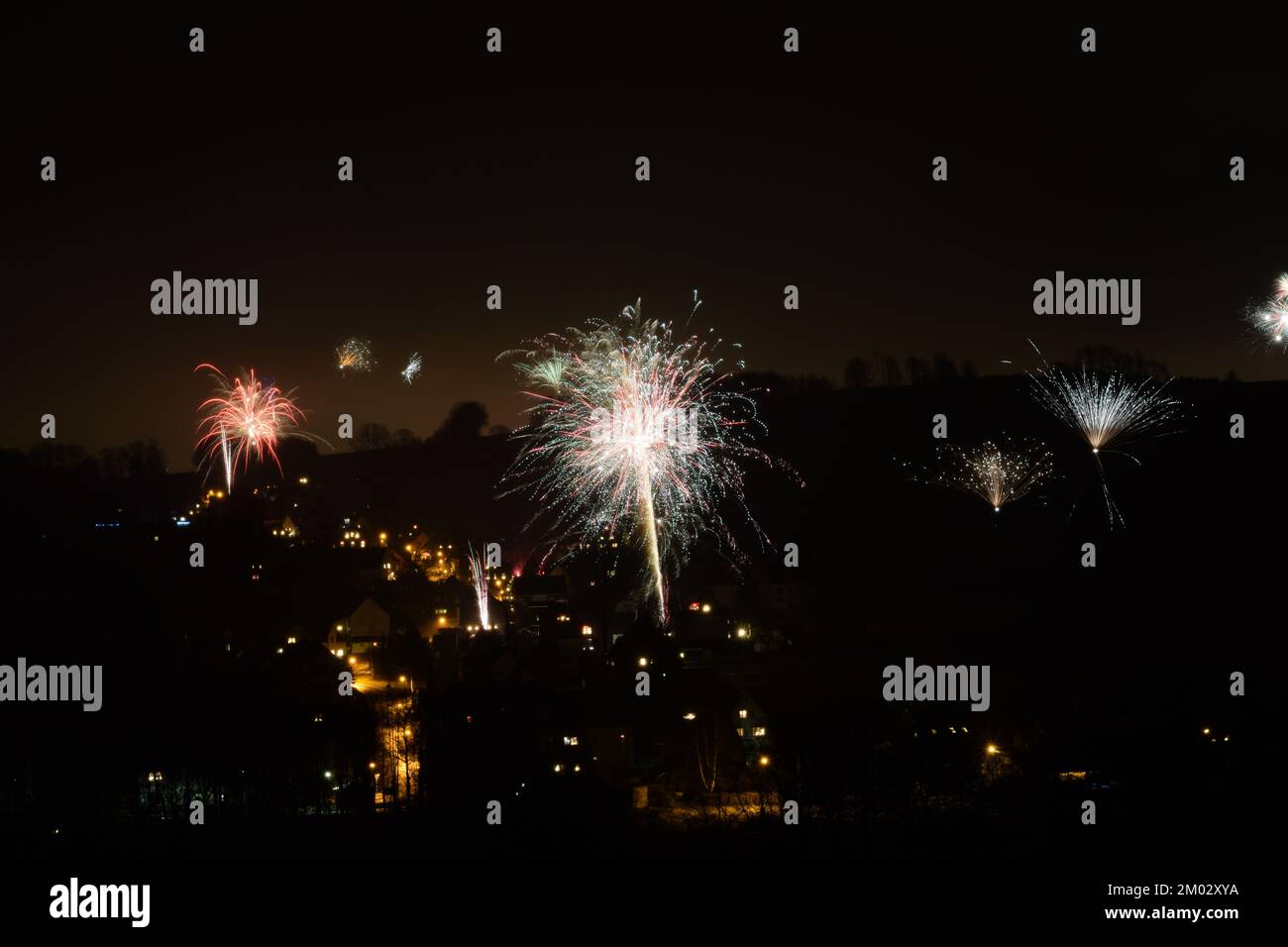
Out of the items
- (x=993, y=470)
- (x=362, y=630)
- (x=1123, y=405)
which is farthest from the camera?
(x=993, y=470)

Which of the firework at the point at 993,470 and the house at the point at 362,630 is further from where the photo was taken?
the firework at the point at 993,470

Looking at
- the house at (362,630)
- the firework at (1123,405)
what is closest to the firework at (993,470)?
the firework at (1123,405)

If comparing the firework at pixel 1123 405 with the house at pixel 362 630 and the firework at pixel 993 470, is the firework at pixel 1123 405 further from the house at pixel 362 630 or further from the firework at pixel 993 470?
the house at pixel 362 630

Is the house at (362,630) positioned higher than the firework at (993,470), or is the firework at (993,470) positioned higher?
the firework at (993,470)

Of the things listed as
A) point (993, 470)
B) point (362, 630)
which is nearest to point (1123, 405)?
point (993, 470)

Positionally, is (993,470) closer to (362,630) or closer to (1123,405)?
(1123,405)

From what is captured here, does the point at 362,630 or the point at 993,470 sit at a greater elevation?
the point at 993,470

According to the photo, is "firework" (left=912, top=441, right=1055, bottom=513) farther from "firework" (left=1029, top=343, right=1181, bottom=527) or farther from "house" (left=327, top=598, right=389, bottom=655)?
"house" (left=327, top=598, right=389, bottom=655)

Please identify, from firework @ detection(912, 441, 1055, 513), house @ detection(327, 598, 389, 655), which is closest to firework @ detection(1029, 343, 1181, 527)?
firework @ detection(912, 441, 1055, 513)
